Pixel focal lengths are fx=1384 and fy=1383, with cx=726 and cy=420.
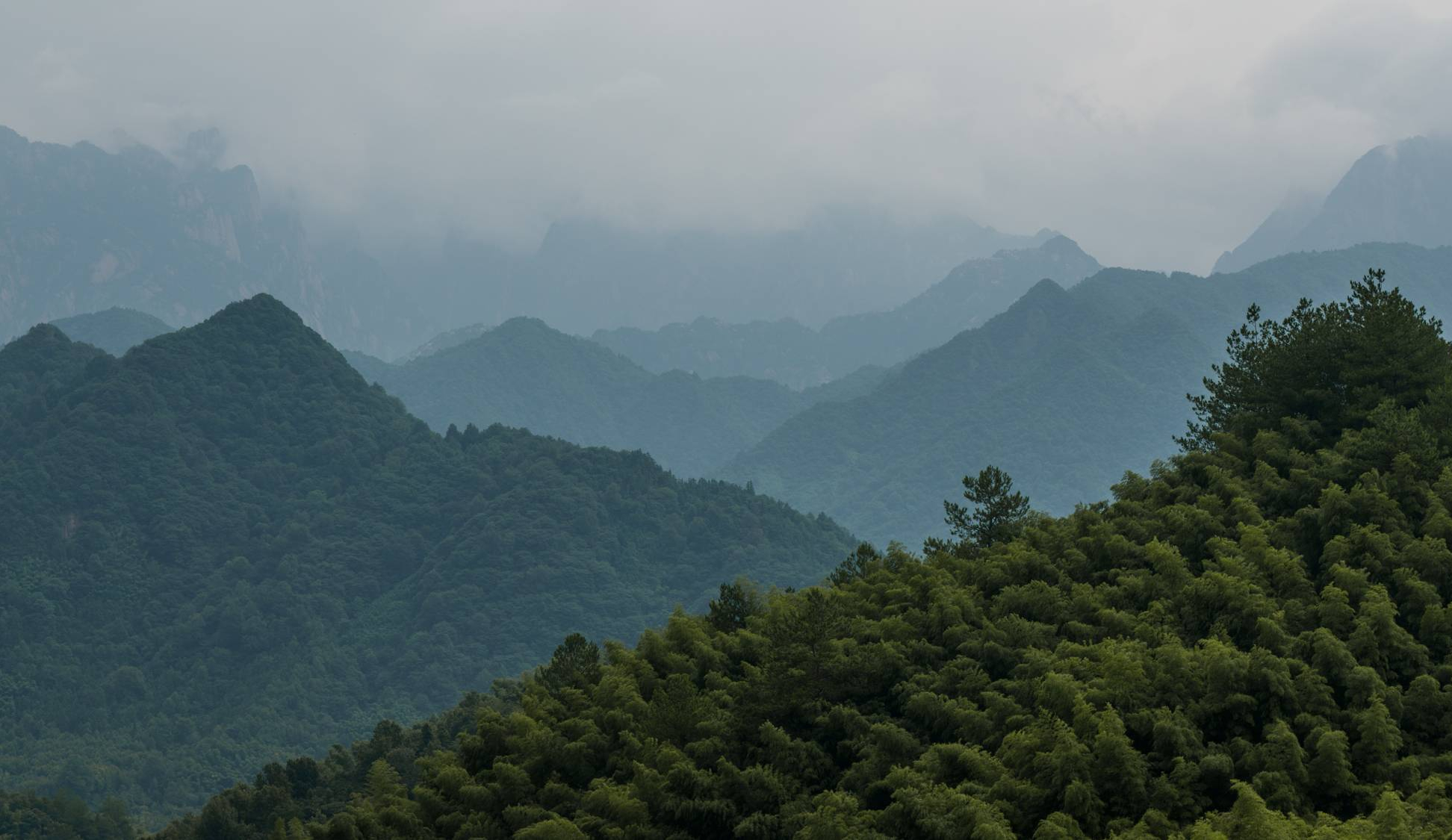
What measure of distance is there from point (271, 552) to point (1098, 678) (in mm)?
116337

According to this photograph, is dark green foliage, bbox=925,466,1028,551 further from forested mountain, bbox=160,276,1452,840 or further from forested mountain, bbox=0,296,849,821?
forested mountain, bbox=0,296,849,821

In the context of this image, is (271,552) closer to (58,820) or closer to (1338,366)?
(58,820)

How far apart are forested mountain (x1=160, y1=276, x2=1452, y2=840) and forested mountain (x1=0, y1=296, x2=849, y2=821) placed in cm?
6500

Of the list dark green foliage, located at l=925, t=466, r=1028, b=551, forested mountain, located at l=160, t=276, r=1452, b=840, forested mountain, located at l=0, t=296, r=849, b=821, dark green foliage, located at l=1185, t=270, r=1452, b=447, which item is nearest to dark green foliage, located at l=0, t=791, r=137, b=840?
forested mountain, located at l=0, t=296, r=849, b=821

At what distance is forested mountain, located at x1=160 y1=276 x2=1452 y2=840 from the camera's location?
27.0 metres

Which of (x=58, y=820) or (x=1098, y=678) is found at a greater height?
(x=1098, y=678)

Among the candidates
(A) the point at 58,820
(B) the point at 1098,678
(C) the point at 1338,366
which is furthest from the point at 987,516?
(A) the point at 58,820

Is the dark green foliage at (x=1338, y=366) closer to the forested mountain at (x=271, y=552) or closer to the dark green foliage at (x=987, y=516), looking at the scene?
the dark green foliage at (x=987, y=516)

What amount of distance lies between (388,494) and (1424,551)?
4804 inches

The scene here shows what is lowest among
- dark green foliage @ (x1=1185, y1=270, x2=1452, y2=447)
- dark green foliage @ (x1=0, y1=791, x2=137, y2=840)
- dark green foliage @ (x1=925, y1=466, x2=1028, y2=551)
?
dark green foliage @ (x1=0, y1=791, x2=137, y2=840)

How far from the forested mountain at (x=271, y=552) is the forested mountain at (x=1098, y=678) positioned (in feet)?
213

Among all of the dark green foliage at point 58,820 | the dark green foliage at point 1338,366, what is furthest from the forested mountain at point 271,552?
the dark green foliage at point 1338,366

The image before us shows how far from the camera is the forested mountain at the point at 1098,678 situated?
26984 millimetres

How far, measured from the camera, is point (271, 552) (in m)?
134
